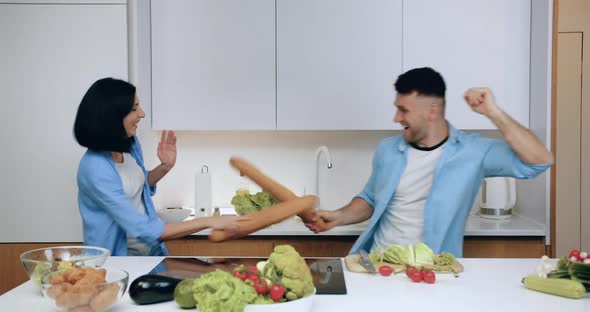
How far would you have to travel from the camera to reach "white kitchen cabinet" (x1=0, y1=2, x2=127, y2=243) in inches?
131

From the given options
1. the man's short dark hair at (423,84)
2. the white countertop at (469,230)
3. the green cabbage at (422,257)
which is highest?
the man's short dark hair at (423,84)

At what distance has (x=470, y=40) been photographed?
11.9ft

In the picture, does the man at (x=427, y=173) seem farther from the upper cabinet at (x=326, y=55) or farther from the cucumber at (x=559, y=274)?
the cucumber at (x=559, y=274)

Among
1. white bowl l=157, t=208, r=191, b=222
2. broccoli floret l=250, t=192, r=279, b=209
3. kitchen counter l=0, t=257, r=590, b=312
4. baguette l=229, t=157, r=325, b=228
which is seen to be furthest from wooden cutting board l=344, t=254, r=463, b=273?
white bowl l=157, t=208, r=191, b=222

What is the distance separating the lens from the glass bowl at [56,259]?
5.89ft

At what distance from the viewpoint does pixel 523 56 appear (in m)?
3.64

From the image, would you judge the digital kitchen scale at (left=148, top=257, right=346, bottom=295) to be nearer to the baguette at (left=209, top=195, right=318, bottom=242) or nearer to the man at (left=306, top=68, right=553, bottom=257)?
the baguette at (left=209, top=195, right=318, bottom=242)

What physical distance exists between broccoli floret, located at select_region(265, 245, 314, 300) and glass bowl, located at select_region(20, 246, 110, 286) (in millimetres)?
549

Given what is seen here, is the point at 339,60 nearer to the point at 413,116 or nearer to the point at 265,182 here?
the point at 413,116

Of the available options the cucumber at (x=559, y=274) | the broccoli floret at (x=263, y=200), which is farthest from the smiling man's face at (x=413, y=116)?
the cucumber at (x=559, y=274)

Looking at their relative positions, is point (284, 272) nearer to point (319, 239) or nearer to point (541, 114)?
point (319, 239)

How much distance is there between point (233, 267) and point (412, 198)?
3.46 ft

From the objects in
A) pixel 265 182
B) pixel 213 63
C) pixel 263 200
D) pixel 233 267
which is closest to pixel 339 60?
pixel 213 63

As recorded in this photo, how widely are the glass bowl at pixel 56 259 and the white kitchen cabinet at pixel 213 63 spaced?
1.77 m
